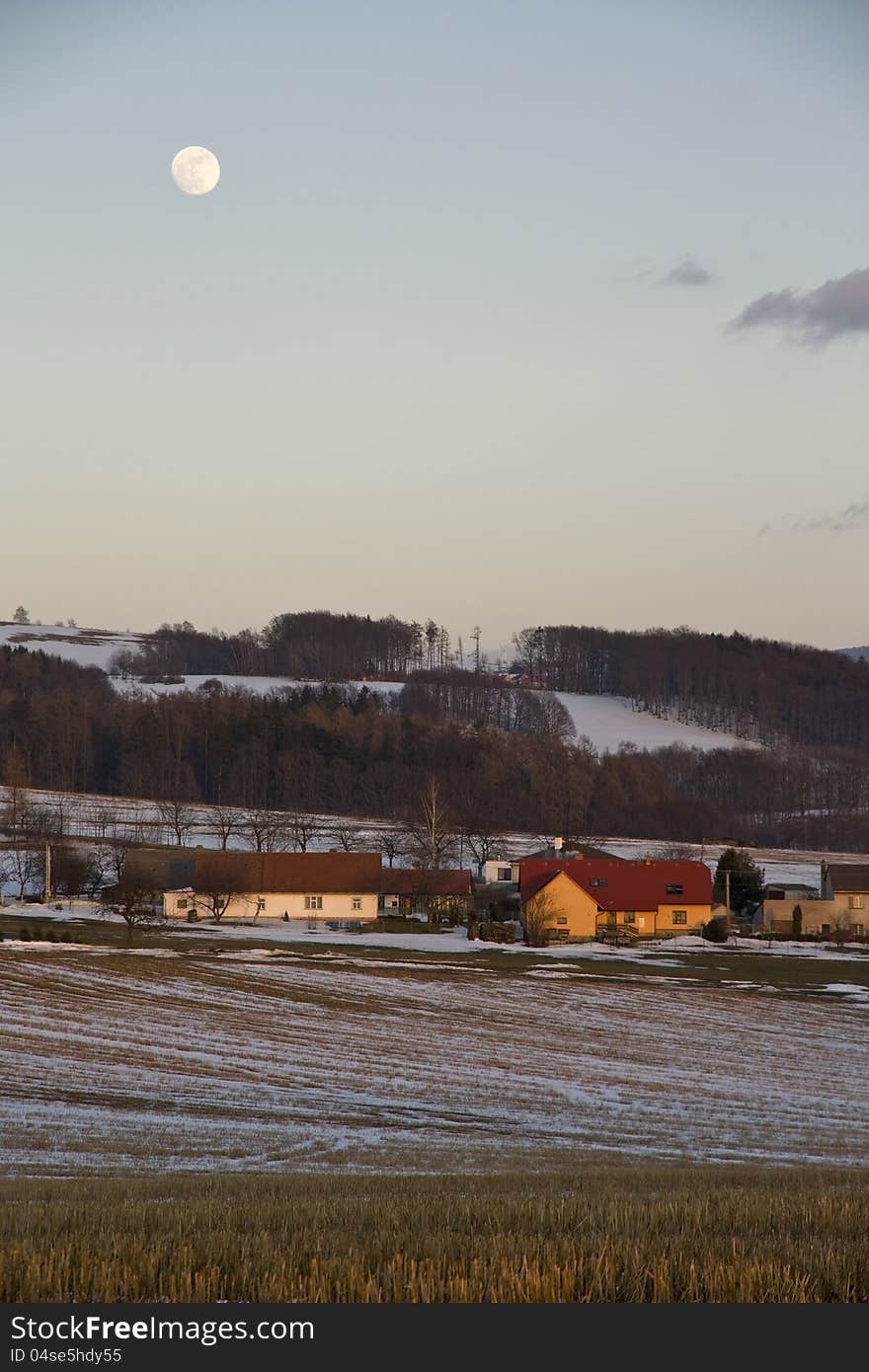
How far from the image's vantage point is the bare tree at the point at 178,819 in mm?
122863

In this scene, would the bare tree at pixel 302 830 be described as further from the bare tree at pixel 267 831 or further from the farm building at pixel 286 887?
the farm building at pixel 286 887

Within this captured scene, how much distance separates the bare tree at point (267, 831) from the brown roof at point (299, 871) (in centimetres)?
1481

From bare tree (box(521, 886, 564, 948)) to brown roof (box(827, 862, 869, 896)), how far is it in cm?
1993

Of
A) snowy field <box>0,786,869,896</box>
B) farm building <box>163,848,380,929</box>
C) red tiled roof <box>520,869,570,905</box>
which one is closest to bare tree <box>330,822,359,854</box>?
snowy field <box>0,786,869,896</box>

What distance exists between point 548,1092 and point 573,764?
5554 inches

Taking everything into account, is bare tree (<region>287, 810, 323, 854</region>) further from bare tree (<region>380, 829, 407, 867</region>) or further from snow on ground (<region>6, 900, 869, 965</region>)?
snow on ground (<region>6, 900, 869, 965</region>)

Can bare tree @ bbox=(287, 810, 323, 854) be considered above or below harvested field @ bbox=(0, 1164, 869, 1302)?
below

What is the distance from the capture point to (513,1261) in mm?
6898

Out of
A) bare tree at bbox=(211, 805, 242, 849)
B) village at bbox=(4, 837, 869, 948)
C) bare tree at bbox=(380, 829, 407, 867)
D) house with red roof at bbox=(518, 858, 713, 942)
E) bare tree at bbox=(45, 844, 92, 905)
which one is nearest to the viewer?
A: village at bbox=(4, 837, 869, 948)

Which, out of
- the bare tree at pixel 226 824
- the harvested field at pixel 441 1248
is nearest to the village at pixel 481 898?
the bare tree at pixel 226 824

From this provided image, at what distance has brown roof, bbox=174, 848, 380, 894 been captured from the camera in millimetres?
88625

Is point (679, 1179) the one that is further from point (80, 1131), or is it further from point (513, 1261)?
point (80, 1131)

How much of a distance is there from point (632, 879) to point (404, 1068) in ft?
183

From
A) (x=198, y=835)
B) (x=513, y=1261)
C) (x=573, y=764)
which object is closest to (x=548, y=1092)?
(x=513, y=1261)
